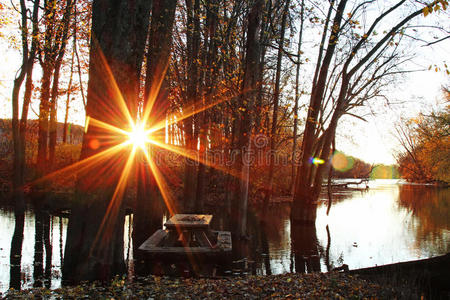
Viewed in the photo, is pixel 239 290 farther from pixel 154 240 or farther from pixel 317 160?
pixel 317 160

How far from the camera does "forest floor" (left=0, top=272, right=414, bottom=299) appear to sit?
559 centimetres

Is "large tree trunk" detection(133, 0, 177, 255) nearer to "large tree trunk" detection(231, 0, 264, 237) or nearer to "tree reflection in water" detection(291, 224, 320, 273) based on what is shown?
"large tree trunk" detection(231, 0, 264, 237)

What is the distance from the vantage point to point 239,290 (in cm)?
618

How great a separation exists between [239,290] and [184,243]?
433 cm

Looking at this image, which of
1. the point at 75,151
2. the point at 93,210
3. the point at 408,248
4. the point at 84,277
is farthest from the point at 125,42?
the point at 75,151

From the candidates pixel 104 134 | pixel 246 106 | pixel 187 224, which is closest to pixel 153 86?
pixel 246 106

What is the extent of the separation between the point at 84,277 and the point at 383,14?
1514 centimetres

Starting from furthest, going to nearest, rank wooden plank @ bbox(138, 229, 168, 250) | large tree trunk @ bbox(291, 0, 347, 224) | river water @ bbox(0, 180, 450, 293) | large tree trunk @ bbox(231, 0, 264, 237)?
large tree trunk @ bbox(291, 0, 347, 224) → large tree trunk @ bbox(231, 0, 264, 237) → wooden plank @ bbox(138, 229, 168, 250) → river water @ bbox(0, 180, 450, 293)

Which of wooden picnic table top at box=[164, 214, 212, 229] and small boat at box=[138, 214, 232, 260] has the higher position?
wooden picnic table top at box=[164, 214, 212, 229]

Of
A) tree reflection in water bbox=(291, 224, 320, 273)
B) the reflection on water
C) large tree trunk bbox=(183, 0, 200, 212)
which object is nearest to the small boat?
tree reflection in water bbox=(291, 224, 320, 273)

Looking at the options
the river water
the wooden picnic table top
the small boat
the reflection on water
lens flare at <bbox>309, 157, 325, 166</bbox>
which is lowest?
the river water

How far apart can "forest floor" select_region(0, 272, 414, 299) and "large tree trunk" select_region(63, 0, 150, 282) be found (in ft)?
1.71

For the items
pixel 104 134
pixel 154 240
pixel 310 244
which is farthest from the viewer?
pixel 310 244

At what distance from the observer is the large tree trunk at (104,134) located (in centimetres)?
640
